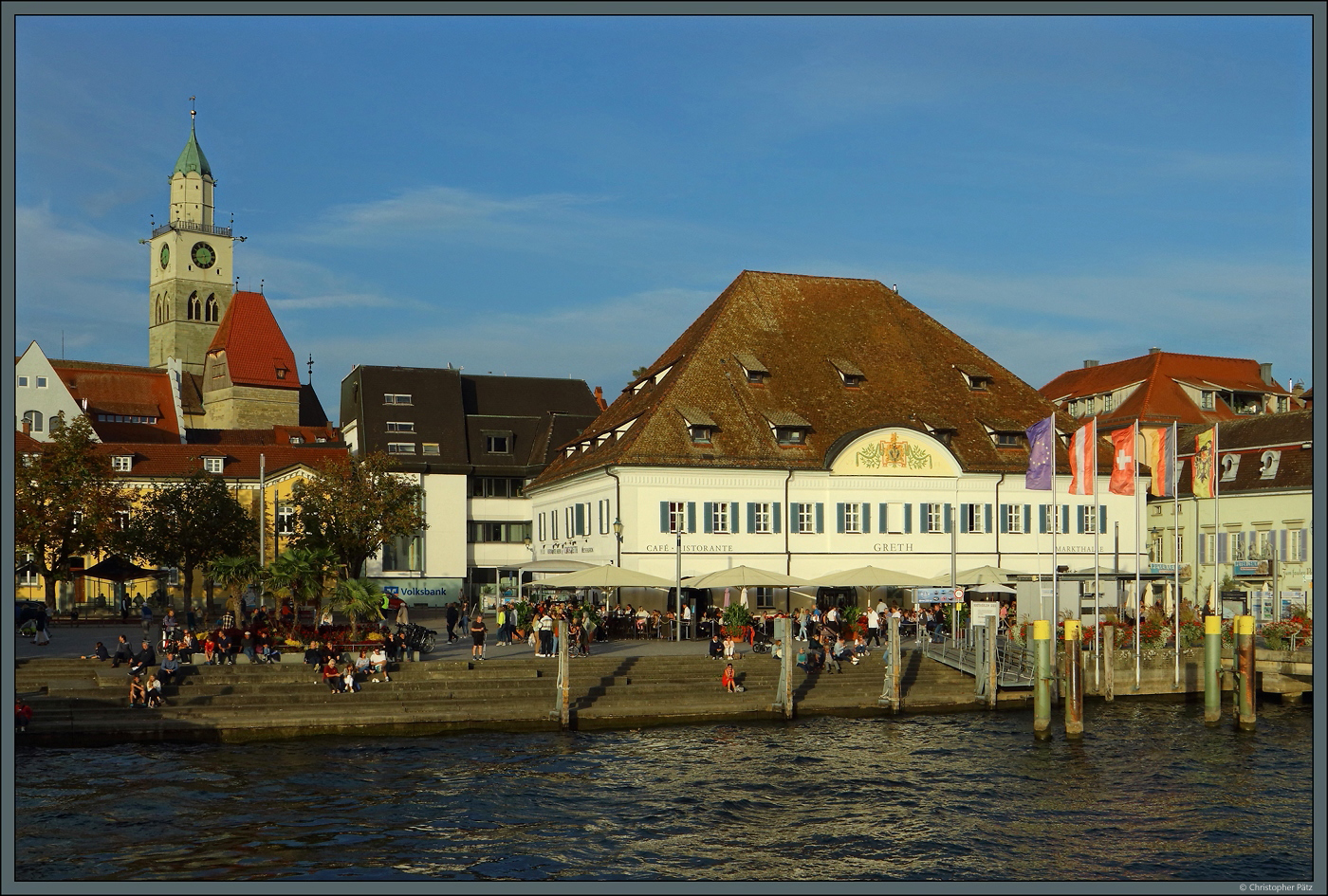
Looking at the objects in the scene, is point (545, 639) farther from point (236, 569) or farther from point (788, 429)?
point (788, 429)

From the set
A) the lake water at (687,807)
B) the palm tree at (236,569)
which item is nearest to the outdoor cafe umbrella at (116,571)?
the palm tree at (236,569)

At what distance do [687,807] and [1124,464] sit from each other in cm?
2216

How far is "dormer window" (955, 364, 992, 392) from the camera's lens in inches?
2562

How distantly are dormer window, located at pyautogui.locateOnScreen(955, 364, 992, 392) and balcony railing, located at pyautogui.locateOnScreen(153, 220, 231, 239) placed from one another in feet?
376

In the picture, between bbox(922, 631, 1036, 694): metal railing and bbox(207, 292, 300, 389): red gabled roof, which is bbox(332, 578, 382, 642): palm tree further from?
bbox(207, 292, 300, 389): red gabled roof

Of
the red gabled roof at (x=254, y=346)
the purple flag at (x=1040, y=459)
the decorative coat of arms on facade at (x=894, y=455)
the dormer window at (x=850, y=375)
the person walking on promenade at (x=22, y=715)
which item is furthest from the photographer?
the red gabled roof at (x=254, y=346)

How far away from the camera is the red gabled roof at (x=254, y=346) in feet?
410

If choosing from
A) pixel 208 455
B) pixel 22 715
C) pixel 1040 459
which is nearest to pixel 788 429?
pixel 1040 459

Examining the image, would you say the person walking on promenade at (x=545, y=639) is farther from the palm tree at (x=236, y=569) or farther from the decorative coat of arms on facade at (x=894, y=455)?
the decorative coat of arms on facade at (x=894, y=455)

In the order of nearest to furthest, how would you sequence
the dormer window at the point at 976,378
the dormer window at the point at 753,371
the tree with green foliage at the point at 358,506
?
the dormer window at the point at 753,371 < the tree with green foliage at the point at 358,506 < the dormer window at the point at 976,378

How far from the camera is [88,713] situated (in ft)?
115

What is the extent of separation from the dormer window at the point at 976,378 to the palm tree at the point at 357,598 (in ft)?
108

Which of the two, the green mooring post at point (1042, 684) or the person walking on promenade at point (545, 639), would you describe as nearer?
the green mooring post at point (1042, 684)

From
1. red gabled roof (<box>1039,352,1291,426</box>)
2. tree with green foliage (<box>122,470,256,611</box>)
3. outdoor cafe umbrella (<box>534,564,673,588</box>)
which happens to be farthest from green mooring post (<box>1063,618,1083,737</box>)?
red gabled roof (<box>1039,352,1291,426</box>)
